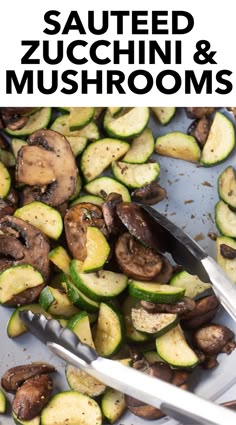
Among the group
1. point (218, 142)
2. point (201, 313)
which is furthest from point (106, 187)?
point (201, 313)

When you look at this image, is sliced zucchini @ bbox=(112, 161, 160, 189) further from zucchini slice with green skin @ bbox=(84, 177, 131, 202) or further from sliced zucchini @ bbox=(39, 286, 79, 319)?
sliced zucchini @ bbox=(39, 286, 79, 319)

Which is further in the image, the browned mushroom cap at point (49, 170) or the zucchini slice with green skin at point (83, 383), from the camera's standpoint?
the browned mushroom cap at point (49, 170)

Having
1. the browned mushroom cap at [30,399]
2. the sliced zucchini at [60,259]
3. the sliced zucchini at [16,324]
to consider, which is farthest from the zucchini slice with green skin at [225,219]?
the browned mushroom cap at [30,399]

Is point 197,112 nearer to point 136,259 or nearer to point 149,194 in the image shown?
point 149,194

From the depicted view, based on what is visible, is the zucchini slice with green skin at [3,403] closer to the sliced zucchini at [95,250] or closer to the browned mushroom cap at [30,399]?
the browned mushroom cap at [30,399]

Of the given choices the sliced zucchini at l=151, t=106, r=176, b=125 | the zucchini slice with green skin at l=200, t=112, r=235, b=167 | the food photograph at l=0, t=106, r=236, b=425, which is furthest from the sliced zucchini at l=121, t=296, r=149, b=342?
the sliced zucchini at l=151, t=106, r=176, b=125

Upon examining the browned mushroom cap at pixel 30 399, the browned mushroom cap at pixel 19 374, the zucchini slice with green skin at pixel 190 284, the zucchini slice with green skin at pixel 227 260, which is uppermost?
the zucchini slice with green skin at pixel 227 260
